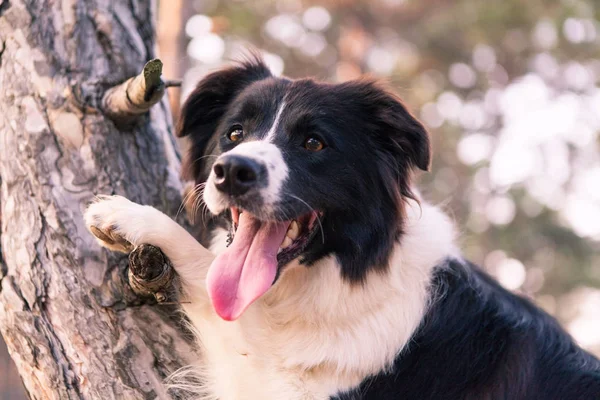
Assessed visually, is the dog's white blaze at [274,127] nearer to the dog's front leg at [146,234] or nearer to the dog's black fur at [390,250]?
the dog's black fur at [390,250]

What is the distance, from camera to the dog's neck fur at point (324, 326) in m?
3.67

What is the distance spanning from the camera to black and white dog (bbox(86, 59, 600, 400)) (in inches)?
140

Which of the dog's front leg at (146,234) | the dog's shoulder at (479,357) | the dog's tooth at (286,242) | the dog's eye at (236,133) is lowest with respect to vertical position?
the dog's shoulder at (479,357)

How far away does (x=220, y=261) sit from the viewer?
3.46 metres

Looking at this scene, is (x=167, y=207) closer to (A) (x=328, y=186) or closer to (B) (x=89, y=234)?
(B) (x=89, y=234)

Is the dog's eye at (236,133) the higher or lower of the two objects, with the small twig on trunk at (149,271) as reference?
higher

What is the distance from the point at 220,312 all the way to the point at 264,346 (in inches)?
19.6

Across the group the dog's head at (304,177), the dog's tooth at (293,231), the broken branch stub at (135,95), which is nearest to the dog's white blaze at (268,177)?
the dog's head at (304,177)

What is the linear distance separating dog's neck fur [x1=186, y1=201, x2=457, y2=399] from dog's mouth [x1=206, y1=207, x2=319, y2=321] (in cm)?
16

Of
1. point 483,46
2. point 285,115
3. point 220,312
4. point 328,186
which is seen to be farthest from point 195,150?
point 483,46

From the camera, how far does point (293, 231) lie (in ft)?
12.3

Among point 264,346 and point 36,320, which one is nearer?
point 36,320

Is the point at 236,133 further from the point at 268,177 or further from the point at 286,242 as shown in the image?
the point at 286,242

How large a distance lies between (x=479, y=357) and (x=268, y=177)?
159 centimetres
